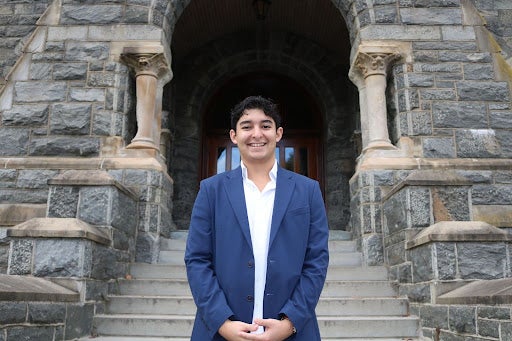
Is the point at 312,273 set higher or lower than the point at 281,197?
lower

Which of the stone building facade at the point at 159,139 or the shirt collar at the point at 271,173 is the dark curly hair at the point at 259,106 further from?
the stone building facade at the point at 159,139

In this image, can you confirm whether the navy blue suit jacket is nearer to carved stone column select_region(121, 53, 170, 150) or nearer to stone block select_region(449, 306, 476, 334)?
stone block select_region(449, 306, 476, 334)

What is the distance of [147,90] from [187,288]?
2.79m

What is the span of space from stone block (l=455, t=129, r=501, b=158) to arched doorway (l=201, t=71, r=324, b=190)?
3601mm

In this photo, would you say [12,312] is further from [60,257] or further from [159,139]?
[159,139]

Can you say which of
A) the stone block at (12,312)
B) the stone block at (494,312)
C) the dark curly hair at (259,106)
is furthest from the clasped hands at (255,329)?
the stone block at (12,312)

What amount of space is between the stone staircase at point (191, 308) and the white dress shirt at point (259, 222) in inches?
90.2

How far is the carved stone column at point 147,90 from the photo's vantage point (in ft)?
19.1

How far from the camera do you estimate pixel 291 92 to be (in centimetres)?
951

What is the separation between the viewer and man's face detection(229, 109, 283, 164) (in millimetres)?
1951

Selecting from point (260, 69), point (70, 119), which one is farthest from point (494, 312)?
point (260, 69)

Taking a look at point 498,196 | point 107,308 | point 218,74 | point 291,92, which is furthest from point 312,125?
point 107,308

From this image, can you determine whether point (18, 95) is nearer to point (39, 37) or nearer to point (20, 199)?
point (39, 37)

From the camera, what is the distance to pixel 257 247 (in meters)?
1.86
